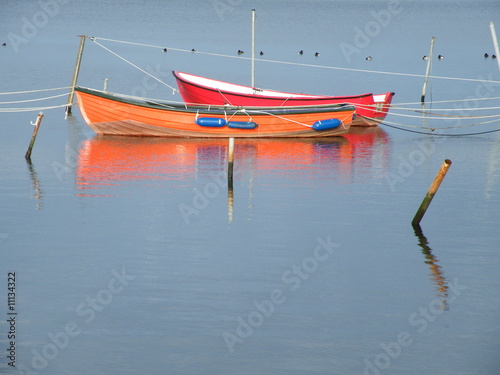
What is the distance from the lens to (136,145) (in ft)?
93.9

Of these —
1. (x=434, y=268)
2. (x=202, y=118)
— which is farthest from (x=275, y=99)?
(x=434, y=268)

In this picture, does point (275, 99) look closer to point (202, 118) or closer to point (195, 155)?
point (202, 118)

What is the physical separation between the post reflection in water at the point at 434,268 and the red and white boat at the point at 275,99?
12951 mm

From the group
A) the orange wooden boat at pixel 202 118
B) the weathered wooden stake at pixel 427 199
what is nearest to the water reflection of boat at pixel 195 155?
the orange wooden boat at pixel 202 118

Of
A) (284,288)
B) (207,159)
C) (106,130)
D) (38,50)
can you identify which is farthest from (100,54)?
(284,288)

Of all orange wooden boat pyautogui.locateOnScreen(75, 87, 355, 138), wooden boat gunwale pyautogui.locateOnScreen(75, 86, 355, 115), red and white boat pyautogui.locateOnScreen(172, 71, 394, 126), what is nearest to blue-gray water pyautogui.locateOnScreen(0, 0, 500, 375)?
orange wooden boat pyautogui.locateOnScreen(75, 87, 355, 138)

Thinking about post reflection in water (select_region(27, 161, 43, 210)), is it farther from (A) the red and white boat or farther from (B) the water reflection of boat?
(A) the red and white boat

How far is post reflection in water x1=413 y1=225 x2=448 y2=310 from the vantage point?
1519 cm

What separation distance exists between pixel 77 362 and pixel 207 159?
14.6 meters

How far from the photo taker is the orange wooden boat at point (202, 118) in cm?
2892

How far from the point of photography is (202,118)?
95.3ft

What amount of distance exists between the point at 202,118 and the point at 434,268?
46.1ft

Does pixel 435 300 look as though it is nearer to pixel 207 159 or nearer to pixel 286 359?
pixel 286 359

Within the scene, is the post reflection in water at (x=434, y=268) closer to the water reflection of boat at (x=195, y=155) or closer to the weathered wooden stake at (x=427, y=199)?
the weathered wooden stake at (x=427, y=199)
